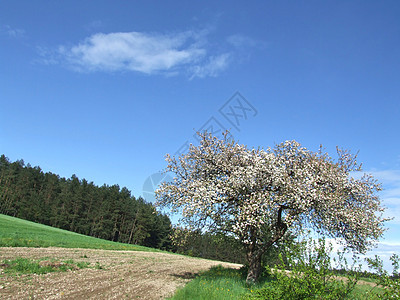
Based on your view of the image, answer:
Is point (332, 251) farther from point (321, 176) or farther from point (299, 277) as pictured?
point (321, 176)

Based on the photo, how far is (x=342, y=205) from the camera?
18188mm

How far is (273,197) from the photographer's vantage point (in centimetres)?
1830

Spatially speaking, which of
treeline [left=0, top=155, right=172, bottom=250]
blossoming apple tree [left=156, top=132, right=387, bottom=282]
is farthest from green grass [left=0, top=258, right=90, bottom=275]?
treeline [left=0, top=155, right=172, bottom=250]

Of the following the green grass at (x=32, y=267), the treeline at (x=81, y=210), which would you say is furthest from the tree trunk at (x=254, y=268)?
the treeline at (x=81, y=210)

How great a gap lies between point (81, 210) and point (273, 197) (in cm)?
9969

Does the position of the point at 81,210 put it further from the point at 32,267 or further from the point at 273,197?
the point at 273,197

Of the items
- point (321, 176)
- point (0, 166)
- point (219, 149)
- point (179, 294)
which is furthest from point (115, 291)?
point (0, 166)

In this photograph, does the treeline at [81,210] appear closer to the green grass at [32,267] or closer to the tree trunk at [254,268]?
the green grass at [32,267]

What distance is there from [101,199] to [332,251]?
104658 millimetres

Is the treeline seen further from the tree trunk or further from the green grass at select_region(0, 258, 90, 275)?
the tree trunk

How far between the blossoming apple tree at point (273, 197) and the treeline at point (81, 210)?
274 ft

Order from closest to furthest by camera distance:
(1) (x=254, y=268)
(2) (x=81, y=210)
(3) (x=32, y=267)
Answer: (3) (x=32, y=267) < (1) (x=254, y=268) < (2) (x=81, y=210)

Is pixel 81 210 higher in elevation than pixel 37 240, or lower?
higher

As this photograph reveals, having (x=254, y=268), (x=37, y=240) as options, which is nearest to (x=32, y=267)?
(x=254, y=268)
